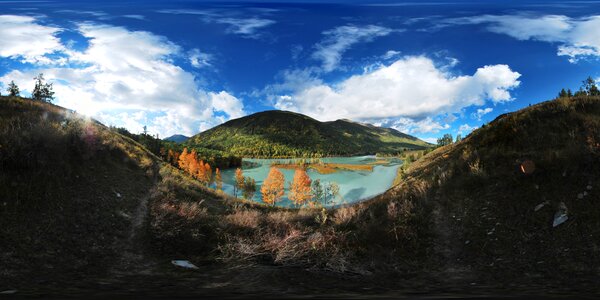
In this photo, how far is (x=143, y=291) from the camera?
6.25 meters

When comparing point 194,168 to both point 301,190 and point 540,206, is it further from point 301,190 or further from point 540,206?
point 540,206

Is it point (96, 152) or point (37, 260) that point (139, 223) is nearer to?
point (37, 260)

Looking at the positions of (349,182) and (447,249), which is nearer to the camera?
(447,249)

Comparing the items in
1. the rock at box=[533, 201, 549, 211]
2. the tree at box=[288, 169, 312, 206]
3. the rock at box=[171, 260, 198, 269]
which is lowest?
the rock at box=[171, 260, 198, 269]

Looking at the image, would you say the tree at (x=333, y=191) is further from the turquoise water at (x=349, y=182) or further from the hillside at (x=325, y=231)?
the hillside at (x=325, y=231)

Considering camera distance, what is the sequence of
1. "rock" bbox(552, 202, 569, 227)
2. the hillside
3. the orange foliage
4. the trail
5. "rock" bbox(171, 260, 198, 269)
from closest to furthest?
the hillside → the trail → "rock" bbox(171, 260, 198, 269) → "rock" bbox(552, 202, 569, 227) → the orange foliage

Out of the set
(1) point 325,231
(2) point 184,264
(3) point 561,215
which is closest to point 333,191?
(1) point 325,231

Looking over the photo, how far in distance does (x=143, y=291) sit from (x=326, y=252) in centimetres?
493

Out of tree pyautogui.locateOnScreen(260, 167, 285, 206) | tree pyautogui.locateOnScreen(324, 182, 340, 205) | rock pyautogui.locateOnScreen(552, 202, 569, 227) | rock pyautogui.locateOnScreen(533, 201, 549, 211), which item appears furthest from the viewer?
tree pyautogui.locateOnScreen(324, 182, 340, 205)

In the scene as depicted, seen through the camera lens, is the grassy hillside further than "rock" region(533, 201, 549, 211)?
No

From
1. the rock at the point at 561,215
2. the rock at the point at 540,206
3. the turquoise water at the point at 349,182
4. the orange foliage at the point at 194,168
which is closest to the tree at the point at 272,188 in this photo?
the orange foliage at the point at 194,168

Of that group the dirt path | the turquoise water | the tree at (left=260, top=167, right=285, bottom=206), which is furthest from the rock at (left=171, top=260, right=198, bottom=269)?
the turquoise water

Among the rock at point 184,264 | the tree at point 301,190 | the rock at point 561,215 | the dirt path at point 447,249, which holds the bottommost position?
the rock at point 184,264

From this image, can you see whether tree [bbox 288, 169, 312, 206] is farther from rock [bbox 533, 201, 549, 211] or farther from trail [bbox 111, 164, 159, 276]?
rock [bbox 533, 201, 549, 211]
